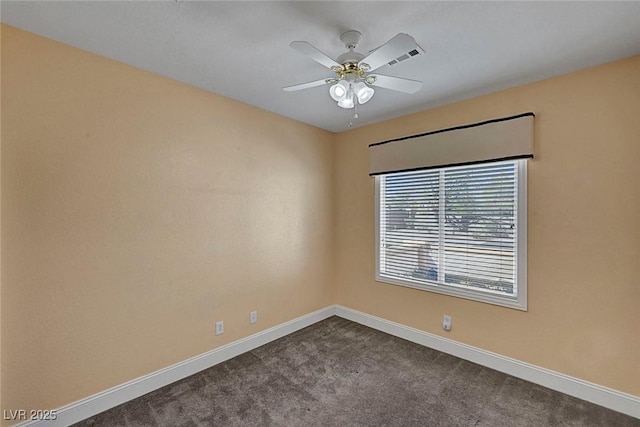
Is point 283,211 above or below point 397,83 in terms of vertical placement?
below

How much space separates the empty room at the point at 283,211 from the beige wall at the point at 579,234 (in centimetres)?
1

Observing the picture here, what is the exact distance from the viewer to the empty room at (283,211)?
1707 millimetres

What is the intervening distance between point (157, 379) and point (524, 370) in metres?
3.00

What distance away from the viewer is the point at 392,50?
145cm

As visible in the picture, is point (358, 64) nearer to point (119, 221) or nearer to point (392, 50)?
point (392, 50)

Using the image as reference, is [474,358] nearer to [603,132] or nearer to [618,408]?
[618,408]

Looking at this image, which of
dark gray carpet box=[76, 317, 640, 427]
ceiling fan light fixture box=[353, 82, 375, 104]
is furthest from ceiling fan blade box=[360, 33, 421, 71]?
dark gray carpet box=[76, 317, 640, 427]

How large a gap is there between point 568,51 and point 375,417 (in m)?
2.81

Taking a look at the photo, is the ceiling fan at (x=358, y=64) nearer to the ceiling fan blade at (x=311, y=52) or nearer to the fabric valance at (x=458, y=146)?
the ceiling fan blade at (x=311, y=52)

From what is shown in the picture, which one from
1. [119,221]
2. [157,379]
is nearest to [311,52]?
[119,221]

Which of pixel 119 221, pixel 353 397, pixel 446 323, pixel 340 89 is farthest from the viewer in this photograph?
pixel 446 323

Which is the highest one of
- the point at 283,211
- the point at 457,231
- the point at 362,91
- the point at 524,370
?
the point at 362,91

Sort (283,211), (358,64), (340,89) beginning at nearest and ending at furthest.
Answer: (358,64), (340,89), (283,211)

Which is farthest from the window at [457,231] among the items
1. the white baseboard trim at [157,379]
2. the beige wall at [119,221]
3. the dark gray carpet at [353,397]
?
the white baseboard trim at [157,379]
